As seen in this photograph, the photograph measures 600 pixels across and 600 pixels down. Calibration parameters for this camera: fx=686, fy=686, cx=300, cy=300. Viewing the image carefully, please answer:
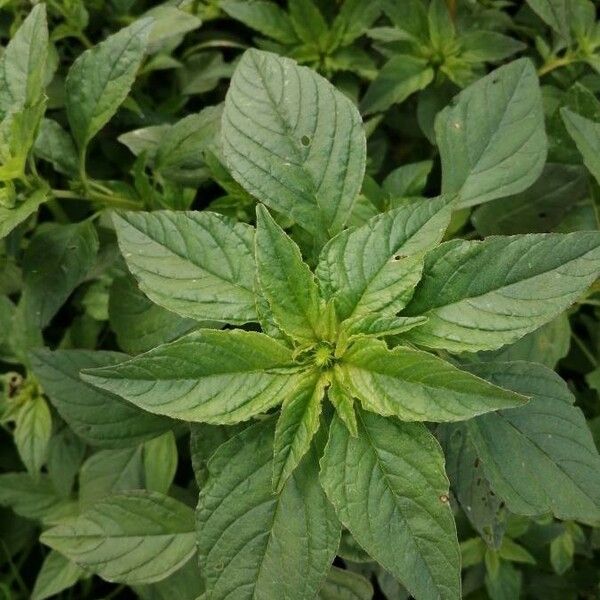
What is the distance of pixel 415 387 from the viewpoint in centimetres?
84

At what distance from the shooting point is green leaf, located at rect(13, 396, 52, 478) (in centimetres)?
145

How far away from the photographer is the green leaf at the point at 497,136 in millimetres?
1203

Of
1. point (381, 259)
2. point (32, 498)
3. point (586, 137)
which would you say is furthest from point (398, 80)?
point (32, 498)

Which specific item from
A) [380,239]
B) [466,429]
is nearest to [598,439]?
[466,429]

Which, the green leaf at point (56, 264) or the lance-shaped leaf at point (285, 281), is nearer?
the lance-shaped leaf at point (285, 281)

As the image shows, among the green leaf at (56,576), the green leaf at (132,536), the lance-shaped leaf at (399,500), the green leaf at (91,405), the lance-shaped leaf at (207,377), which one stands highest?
the lance-shaped leaf at (207,377)

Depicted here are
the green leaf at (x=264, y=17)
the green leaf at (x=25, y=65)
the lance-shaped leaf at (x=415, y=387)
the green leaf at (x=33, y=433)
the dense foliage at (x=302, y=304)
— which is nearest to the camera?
the lance-shaped leaf at (x=415, y=387)

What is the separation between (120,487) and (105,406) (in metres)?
0.30

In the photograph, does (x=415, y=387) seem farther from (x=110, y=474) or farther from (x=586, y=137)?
(x=110, y=474)

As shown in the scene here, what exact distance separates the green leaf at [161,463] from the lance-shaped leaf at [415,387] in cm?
63

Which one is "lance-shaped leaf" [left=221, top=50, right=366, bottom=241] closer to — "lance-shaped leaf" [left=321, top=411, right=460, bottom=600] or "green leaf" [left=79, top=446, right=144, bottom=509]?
"lance-shaped leaf" [left=321, top=411, right=460, bottom=600]

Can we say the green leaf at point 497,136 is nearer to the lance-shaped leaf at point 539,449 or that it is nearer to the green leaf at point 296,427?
the lance-shaped leaf at point 539,449

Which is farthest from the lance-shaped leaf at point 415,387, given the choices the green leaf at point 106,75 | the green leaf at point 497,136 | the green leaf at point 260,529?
the green leaf at point 106,75

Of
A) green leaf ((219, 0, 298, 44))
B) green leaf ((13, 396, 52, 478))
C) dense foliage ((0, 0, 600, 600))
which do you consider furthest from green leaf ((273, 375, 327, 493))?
green leaf ((219, 0, 298, 44))
